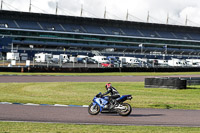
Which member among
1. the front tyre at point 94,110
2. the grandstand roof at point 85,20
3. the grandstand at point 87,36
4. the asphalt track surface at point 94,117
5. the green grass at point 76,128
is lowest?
the asphalt track surface at point 94,117

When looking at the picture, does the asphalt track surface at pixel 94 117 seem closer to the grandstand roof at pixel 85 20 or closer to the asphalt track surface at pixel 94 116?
the asphalt track surface at pixel 94 116

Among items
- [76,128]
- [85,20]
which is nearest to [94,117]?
[76,128]

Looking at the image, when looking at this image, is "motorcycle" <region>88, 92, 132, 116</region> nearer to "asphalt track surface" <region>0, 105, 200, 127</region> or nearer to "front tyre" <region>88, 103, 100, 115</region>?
"front tyre" <region>88, 103, 100, 115</region>

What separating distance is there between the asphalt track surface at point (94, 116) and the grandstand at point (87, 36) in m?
66.0

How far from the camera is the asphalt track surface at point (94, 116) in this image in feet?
36.9

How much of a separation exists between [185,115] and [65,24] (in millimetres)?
86580

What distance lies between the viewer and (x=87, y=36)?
95.4 metres

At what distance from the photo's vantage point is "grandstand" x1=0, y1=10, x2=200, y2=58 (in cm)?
8625

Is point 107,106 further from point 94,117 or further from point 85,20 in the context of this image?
point 85,20

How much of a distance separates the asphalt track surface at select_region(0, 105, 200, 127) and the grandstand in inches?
2598

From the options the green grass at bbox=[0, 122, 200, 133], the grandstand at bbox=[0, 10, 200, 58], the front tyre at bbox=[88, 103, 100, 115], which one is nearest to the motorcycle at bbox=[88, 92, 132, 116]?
the front tyre at bbox=[88, 103, 100, 115]

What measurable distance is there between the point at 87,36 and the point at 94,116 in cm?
8365

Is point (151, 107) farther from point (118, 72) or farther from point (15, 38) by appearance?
point (15, 38)

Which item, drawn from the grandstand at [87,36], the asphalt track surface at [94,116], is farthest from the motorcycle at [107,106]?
the grandstand at [87,36]
